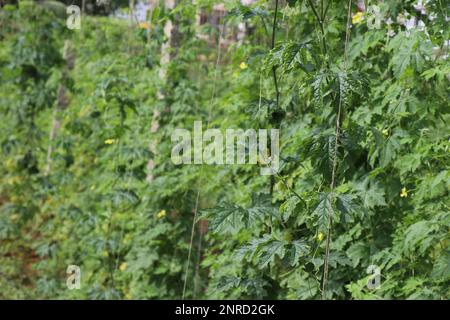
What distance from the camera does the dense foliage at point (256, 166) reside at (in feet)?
7.99

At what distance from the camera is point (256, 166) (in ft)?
11.9

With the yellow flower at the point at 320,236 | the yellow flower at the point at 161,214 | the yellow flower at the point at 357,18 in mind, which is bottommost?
the yellow flower at the point at 161,214

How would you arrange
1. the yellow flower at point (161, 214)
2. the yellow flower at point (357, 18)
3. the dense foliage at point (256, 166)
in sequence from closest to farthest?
1. the dense foliage at point (256, 166)
2. the yellow flower at point (357, 18)
3. the yellow flower at point (161, 214)

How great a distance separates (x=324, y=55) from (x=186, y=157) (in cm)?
187

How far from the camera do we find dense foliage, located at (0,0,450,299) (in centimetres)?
243

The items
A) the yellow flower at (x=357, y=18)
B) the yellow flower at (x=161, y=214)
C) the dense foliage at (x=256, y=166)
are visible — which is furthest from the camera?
the yellow flower at (x=161, y=214)

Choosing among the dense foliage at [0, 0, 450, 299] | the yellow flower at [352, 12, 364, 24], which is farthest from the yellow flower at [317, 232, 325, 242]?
the yellow flower at [352, 12, 364, 24]

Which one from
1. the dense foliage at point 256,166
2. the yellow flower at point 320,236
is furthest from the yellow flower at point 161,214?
the yellow flower at point 320,236

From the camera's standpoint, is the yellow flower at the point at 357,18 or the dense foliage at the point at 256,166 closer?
the dense foliage at the point at 256,166

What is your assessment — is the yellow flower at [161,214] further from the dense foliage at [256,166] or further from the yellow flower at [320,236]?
the yellow flower at [320,236]

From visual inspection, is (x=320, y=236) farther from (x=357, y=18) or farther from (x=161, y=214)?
(x=161, y=214)

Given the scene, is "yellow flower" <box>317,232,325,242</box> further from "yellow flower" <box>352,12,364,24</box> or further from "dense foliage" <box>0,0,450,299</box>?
"yellow flower" <box>352,12,364,24</box>

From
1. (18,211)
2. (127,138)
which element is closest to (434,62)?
(127,138)

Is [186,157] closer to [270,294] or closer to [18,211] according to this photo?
[270,294]
